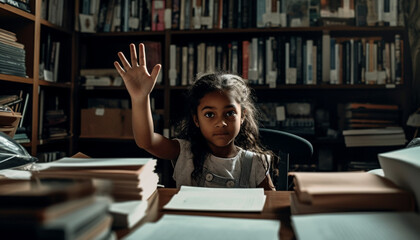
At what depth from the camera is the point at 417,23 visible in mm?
2324

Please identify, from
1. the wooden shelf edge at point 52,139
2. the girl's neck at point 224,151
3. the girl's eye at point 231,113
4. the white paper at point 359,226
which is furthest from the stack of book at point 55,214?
the wooden shelf edge at point 52,139

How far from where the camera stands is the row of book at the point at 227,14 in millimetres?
2447

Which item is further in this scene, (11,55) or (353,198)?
(11,55)

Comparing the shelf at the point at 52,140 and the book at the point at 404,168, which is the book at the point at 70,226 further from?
the shelf at the point at 52,140

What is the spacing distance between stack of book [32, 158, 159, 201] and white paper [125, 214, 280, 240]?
0.08 metres

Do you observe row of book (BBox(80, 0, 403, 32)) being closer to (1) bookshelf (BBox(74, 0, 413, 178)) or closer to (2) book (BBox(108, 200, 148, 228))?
(1) bookshelf (BBox(74, 0, 413, 178))

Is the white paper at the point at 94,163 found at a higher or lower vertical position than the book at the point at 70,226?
higher

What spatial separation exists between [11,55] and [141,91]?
4.15 feet

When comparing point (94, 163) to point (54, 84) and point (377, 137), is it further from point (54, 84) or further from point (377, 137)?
point (377, 137)

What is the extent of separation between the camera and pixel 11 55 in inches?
79.9

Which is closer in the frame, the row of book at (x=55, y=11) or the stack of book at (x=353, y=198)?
the stack of book at (x=353, y=198)

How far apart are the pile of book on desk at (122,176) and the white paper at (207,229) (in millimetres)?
41

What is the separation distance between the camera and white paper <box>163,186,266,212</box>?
28.1 inches

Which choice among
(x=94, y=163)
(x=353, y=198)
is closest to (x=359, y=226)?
(x=353, y=198)
